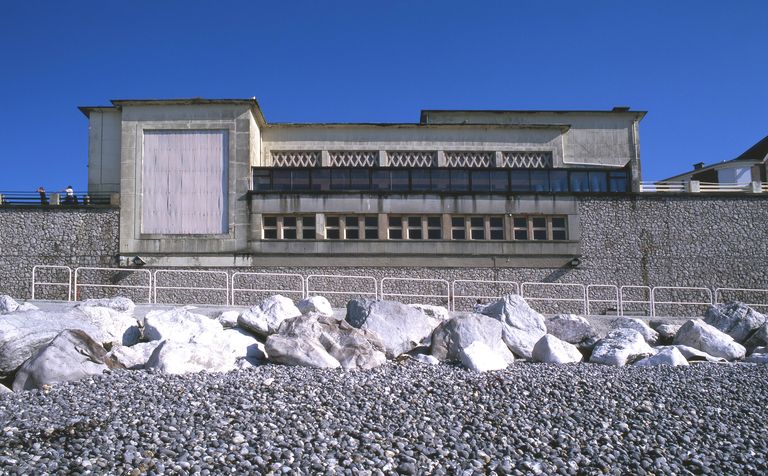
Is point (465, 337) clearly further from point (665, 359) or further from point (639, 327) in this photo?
point (639, 327)

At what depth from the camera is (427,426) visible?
629 centimetres

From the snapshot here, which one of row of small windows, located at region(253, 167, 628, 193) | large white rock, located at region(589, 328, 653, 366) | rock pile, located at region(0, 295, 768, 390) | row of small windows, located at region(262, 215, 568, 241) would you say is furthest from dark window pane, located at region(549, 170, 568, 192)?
large white rock, located at region(589, 328, 653, 366)

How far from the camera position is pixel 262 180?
85.1ft

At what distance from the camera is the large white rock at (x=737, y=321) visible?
13.8 m

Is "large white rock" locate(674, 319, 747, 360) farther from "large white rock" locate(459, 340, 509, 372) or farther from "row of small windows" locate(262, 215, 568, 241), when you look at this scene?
"row of small windows" locate(262, 215, 568, 241)

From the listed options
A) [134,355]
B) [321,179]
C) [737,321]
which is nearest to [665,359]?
[737,321]

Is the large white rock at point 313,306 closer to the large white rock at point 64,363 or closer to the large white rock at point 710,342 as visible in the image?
the large white rock at point 64,363

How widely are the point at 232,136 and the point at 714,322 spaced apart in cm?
1972

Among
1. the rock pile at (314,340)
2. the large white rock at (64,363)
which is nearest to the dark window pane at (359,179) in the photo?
the rock pile at (314,340)

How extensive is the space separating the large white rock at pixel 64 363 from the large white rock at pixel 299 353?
230 cm

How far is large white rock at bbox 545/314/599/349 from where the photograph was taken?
1236cm

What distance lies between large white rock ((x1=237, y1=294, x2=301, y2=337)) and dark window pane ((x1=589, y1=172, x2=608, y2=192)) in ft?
63.2

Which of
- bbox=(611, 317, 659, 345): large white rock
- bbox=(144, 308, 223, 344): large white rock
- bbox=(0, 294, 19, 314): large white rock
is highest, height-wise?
bbox=(0, 294, 19, 314): large white rock

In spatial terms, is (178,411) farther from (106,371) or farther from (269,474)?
(106,371)
